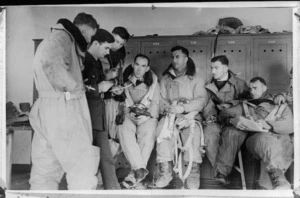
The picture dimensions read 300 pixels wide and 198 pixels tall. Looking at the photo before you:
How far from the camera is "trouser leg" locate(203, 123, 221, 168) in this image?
9.21 ft

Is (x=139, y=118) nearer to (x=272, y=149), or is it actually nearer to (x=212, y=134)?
(x=212, y=134)

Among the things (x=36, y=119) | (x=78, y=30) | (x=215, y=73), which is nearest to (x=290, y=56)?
(x=215, y=73)

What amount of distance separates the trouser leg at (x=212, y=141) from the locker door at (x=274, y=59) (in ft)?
1.51

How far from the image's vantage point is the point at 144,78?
286 centimetres

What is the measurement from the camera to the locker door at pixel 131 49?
2861 mm

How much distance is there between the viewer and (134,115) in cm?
286

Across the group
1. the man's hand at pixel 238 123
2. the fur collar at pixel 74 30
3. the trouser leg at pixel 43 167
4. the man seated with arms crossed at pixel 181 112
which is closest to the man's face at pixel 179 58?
the man seated with arms crossed at pixel 181 112

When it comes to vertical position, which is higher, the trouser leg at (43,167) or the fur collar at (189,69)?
the fur collar at (189,69)

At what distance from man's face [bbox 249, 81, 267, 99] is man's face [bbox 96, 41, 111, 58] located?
1014 mm

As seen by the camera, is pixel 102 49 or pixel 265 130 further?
pixel 102 49

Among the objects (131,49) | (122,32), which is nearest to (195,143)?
(131,49)

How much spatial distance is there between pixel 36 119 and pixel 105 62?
619 mm

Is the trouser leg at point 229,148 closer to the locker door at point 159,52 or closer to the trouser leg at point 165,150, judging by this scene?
the trouser leg at point 165,150

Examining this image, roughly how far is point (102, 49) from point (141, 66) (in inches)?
11.8
